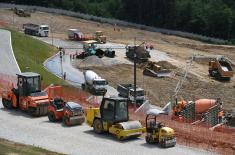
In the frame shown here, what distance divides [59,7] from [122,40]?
33076 mm

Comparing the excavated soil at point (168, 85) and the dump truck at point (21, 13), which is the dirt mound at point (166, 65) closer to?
the excavated soil at point (168, 85)

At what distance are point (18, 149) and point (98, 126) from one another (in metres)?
5.70

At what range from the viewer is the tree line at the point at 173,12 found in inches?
4395

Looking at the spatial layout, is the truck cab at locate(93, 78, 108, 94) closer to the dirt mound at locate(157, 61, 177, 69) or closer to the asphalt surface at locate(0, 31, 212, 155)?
the dirt mound at locate(157, 61, 177, 69)

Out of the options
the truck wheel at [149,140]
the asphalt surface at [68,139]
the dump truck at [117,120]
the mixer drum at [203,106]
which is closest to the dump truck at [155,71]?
the mixer drum at [203,106]

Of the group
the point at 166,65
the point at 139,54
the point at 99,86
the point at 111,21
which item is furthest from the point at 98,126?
the point at 111,21

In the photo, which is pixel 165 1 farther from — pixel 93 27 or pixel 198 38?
pixel 93 27

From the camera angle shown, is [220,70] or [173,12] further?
[173,12]

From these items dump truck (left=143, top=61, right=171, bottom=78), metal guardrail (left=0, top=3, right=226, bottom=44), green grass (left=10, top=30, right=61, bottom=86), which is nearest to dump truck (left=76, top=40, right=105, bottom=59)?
green grass (left=10, top=30, right=61, bottom=86)

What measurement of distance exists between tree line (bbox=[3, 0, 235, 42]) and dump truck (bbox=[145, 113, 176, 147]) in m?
A: 84.1

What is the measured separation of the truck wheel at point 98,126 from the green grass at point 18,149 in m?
4.46

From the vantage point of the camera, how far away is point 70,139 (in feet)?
92.1

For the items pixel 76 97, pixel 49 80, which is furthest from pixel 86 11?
pixel 76 97

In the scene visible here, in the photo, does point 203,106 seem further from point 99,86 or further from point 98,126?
point 99,86
